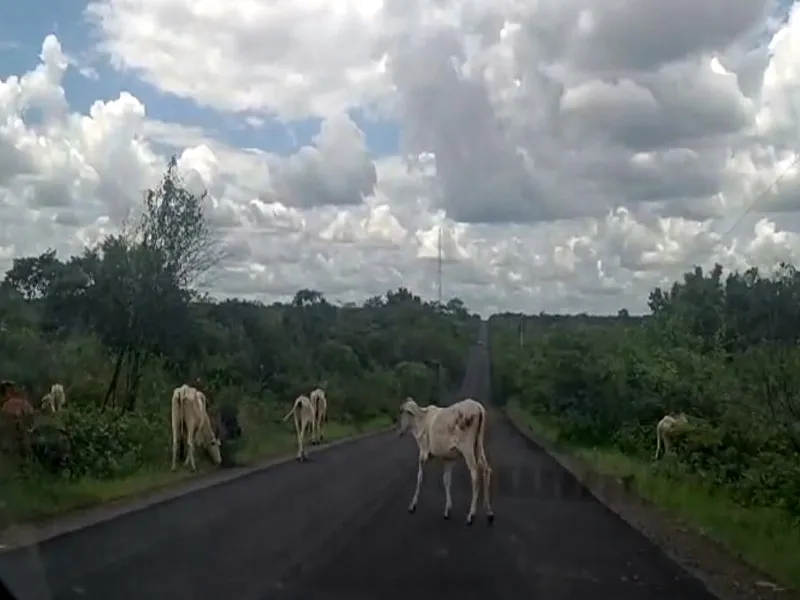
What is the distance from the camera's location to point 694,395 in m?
33.6

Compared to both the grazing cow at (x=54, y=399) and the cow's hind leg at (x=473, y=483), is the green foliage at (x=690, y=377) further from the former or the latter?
the grazing cow at (x=54, y=399)

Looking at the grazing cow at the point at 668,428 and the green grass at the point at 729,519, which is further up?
the grazing cow at the point at 668,428

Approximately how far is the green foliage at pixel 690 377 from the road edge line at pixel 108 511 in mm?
9321

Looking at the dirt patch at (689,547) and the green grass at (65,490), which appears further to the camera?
the green grass at (65,490)

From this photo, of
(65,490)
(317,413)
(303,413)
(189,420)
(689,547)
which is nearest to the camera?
(689,547)

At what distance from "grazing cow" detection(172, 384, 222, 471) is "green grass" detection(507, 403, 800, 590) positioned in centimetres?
934

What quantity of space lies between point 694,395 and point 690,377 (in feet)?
7.78

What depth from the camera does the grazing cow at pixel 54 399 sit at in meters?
27.6

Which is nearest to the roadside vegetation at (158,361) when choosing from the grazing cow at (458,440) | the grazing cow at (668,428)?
the grazing cow at (458,440)

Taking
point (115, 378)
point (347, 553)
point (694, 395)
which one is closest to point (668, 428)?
point (694, 395)

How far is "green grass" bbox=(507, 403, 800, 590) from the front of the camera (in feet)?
52.3

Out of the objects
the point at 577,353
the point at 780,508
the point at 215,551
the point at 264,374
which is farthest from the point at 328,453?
the point at 215,551

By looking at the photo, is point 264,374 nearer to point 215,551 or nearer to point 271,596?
point 215,551

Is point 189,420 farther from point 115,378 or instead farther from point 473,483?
point 473,483
